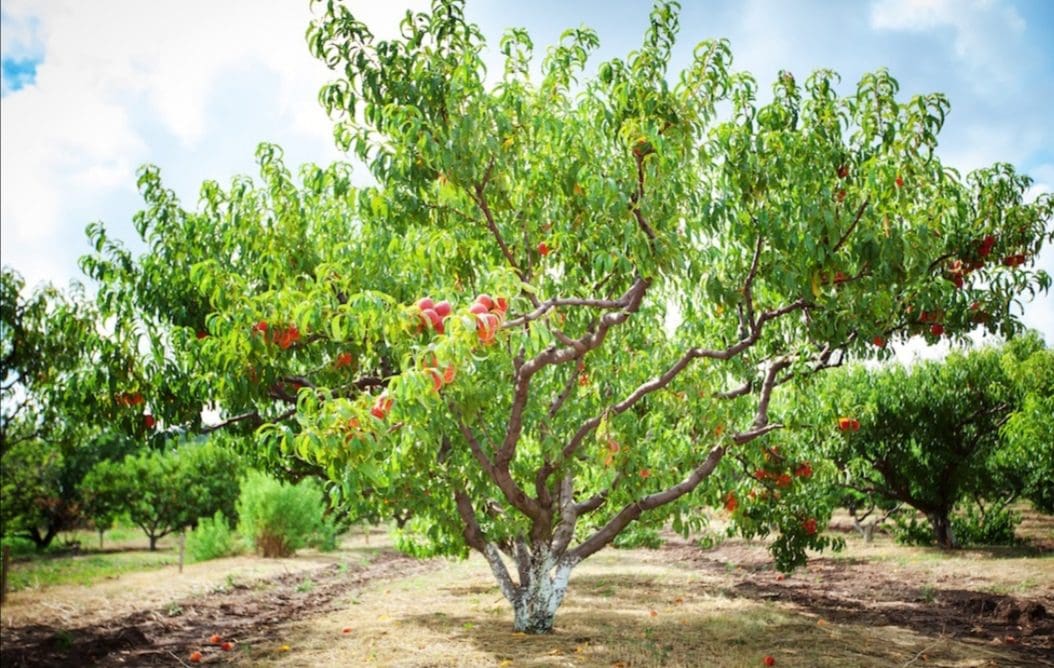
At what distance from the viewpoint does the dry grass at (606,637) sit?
682 cm

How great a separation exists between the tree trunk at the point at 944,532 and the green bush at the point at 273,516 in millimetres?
14762

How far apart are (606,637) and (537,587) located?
0.87 metres

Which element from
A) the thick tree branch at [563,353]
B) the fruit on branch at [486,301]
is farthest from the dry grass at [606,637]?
the fruit on branch at [486,301]

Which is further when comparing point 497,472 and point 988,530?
point 988,530

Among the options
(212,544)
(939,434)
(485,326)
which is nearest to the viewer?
(485,326)

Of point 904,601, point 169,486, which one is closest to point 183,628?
point 904,601

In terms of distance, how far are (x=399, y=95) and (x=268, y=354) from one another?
2.16 metres

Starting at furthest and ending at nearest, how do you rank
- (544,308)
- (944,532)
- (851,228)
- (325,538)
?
(325,538)
(944,532)
(851,228)
(544,308)

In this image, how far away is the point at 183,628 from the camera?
945cm

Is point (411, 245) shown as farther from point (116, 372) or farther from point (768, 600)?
point (768, 600)

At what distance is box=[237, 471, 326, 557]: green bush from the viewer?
17.9 meters

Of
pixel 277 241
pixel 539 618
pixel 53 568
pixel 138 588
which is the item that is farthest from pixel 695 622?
pixel 53 568

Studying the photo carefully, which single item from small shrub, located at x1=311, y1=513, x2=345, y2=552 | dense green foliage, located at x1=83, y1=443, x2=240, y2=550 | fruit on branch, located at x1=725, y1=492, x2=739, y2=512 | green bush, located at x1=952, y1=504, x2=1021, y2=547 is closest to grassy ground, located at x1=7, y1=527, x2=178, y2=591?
dense green foliage, located at x1=83, y1=443, x2=240, y2=550

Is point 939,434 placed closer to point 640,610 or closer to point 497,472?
point 640,610
